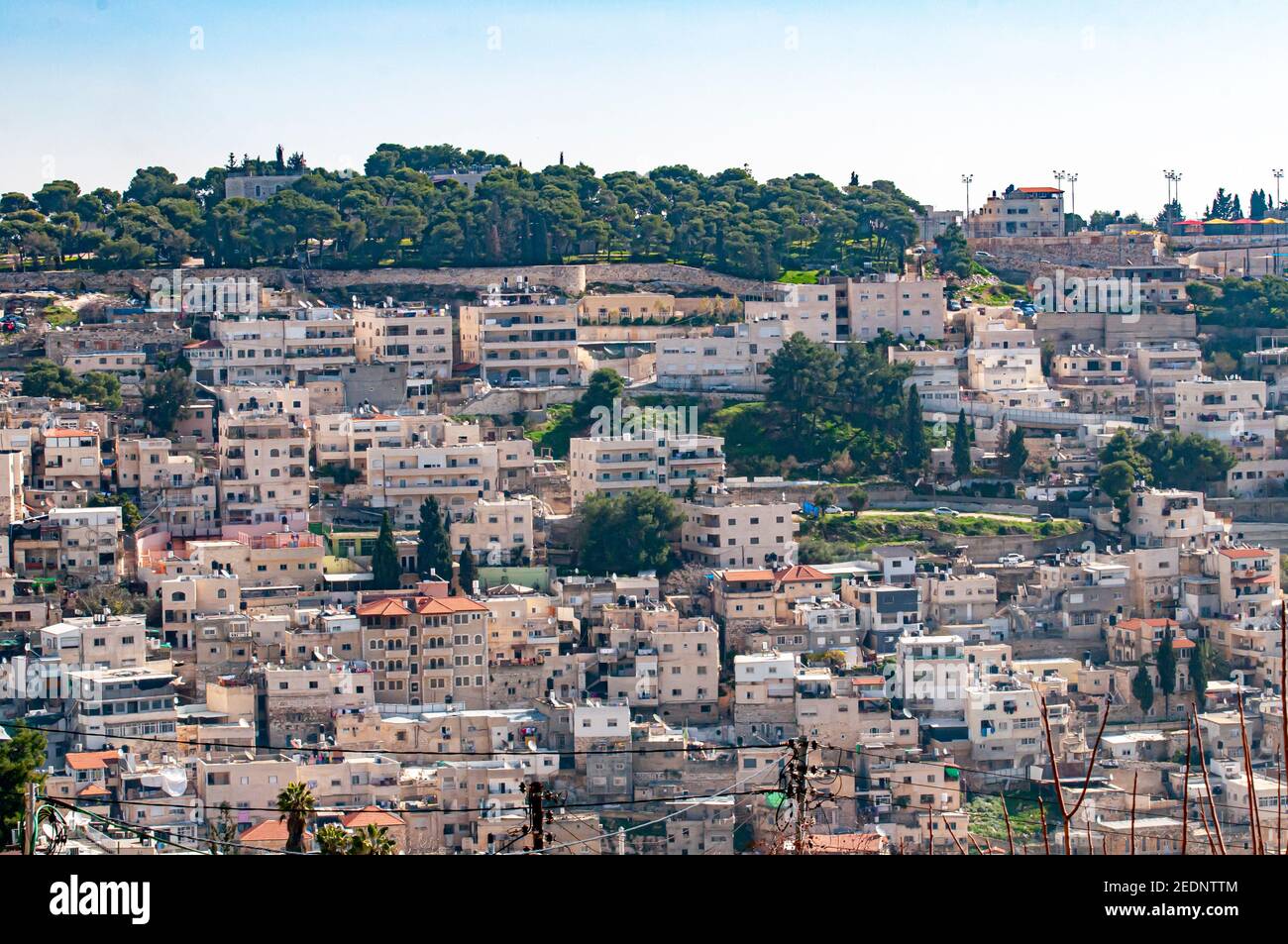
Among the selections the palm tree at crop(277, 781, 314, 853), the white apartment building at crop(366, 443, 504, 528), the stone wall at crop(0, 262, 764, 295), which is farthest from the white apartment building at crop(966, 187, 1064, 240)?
the palm tree at crop(277, 781, 314, 853)

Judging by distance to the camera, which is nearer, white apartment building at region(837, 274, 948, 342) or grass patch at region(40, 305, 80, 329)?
grass patch at region(40, 305, 80, 329)

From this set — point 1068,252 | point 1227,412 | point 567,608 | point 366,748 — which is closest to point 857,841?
point 366,748

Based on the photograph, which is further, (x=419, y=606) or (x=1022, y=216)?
(x=1022, y=216)

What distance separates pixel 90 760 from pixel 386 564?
500 cm

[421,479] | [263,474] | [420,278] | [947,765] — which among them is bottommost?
[947,765]

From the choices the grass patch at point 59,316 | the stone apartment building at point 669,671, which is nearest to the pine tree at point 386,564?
the stone apartment building at point 669,671

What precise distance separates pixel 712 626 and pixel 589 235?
1346cm

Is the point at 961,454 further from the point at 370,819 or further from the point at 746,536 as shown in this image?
the point at 370,819

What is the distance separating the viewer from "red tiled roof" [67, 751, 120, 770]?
17.8 m

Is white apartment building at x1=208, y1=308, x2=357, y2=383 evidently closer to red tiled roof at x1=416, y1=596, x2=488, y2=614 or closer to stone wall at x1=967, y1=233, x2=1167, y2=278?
red tiled roof at x1=416, y1=596, x2=488, y2=614

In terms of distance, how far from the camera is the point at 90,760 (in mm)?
17969

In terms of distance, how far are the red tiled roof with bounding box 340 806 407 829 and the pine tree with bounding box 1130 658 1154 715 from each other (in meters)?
8.01
